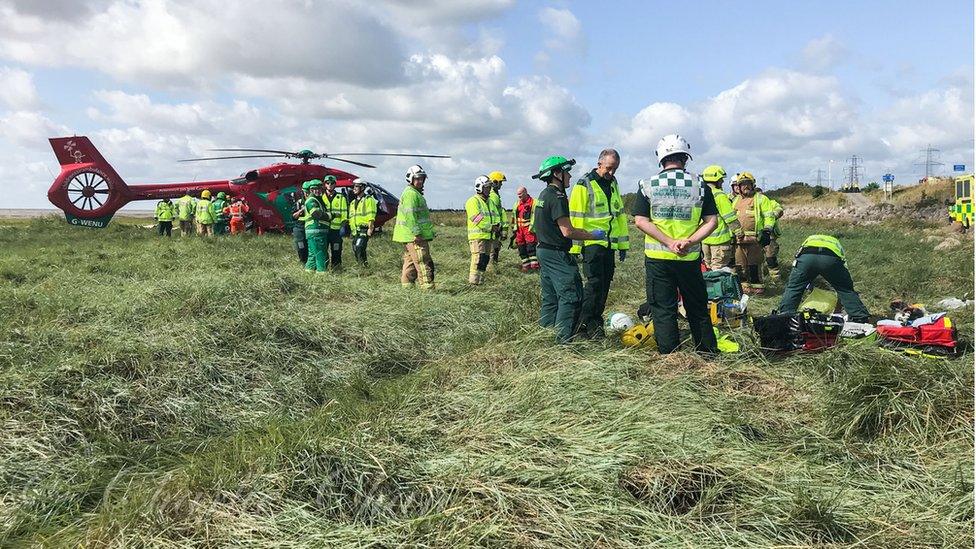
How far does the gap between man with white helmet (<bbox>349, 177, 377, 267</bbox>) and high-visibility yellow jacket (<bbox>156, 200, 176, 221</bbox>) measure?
42.8 feet

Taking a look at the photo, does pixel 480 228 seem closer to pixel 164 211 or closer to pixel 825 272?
pixel 825 272

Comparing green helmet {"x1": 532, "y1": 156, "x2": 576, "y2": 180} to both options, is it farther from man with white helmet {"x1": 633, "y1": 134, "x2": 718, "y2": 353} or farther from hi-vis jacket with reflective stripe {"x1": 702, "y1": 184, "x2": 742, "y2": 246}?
hi-vis jacket with reflective stripe {"x1": 702, "y1": 184, "x2": 742, "y2": 246}

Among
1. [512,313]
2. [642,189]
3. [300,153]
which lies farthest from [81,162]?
[642,189]

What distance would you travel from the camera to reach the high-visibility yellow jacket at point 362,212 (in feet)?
36.5

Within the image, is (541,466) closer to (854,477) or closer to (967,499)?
(854,477)

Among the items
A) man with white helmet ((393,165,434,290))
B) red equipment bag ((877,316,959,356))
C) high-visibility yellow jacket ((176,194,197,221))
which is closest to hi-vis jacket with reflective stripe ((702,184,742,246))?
red equipment bag ((877,316,959,356))

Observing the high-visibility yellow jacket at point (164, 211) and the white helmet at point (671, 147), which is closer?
the white helmet at point (671, 147)

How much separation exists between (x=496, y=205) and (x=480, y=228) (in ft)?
4.34

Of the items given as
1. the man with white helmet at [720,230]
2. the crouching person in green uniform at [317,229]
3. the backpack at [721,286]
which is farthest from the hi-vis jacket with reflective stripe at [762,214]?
the crouching person in green uniform at [317,229]

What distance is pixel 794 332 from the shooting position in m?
5.03

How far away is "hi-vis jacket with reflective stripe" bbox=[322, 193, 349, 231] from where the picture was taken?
11344 mm

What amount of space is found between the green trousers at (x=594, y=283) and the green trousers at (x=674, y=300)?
64 centimetres

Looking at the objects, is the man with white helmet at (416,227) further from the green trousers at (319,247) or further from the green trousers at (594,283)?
the green trousers at (594,283)

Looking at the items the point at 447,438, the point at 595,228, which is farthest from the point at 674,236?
the point at 447,438
